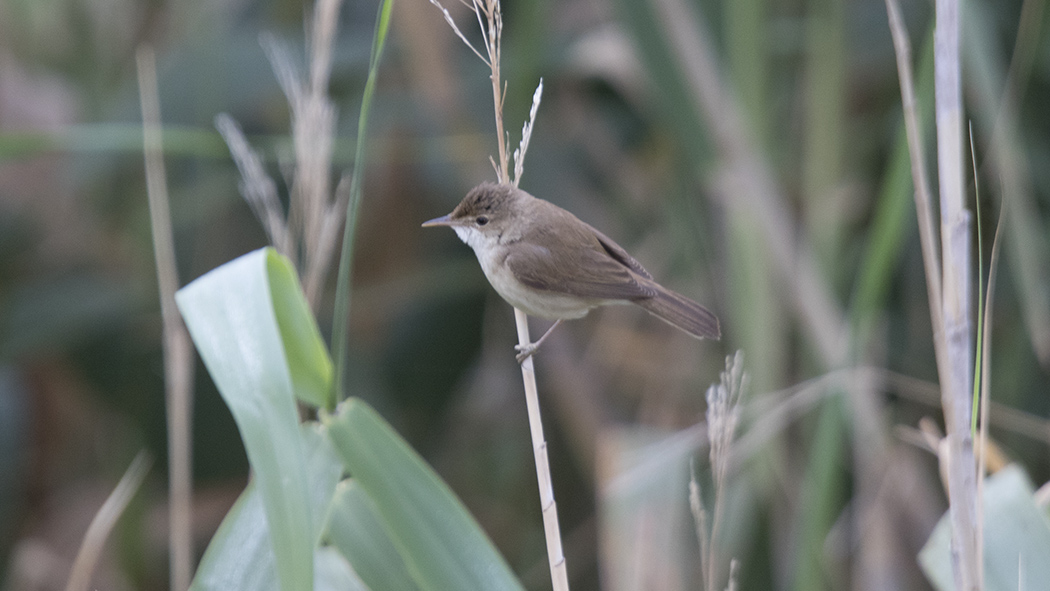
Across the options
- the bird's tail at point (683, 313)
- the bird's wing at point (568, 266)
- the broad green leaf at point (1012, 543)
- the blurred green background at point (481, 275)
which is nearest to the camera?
the broad green leaf at point (1012, 543)

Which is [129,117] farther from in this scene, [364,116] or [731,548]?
[731,548]

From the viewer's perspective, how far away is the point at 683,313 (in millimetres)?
1801

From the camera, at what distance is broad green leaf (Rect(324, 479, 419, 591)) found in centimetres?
128

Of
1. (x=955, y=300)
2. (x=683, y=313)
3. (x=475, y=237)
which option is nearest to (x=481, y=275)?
(x=475, y=237)

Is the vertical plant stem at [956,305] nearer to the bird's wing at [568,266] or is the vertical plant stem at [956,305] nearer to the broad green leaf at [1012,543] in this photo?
the broad green leaf at [1012,543]

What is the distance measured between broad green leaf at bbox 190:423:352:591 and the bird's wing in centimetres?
68

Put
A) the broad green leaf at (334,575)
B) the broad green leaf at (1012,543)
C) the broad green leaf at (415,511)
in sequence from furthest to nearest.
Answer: the broad green leaf at (334,575), the broad green leaf at (1012,543), the broad green leaf at (415,511)

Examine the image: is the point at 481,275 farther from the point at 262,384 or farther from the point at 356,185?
the point at 262,384

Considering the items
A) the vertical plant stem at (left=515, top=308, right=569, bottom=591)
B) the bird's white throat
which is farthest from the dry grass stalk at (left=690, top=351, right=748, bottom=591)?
the bird's white throat

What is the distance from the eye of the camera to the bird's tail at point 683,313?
1.76 metres

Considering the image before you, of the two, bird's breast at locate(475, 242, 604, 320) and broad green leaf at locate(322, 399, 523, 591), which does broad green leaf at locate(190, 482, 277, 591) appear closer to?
broad green leaf at locate(322, 399, 523, 591)

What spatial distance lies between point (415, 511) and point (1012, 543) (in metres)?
0.97

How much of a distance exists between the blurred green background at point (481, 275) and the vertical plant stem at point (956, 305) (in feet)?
3.95

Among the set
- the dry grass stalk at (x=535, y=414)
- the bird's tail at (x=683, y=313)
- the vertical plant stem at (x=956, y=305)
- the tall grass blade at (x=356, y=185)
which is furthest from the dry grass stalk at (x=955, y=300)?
the tall grass blade at (x=356, y=185)
